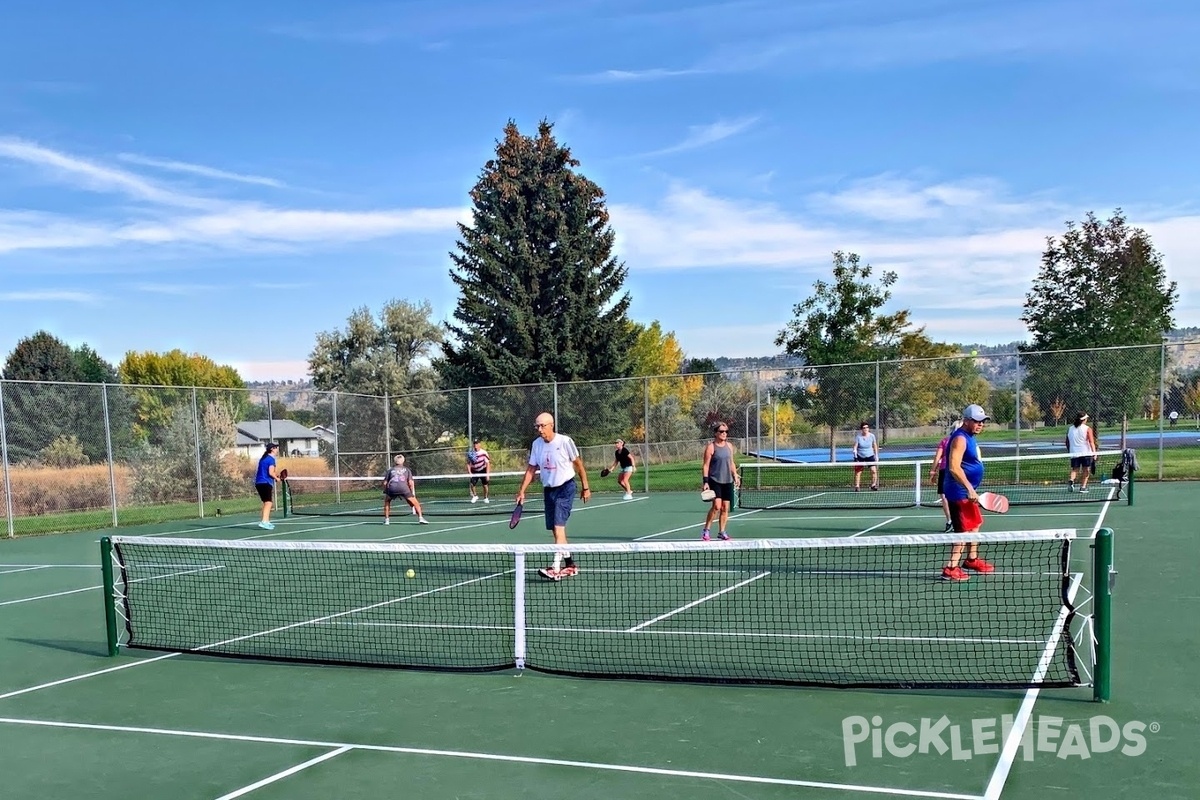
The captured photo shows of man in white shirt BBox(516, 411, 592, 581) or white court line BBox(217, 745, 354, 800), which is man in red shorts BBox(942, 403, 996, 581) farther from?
white court line BBox(217, 745, 354, 800)

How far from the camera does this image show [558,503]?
1124 cm

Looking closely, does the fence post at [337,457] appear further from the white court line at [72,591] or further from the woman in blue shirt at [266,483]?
the white court line at [72,591]

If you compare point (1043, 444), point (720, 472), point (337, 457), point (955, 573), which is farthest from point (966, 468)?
point (337, 457)

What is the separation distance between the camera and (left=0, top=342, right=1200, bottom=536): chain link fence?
22.6m

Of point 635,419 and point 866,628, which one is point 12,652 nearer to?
point 866,628

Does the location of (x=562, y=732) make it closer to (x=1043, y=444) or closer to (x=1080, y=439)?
(x=1080, y=439)

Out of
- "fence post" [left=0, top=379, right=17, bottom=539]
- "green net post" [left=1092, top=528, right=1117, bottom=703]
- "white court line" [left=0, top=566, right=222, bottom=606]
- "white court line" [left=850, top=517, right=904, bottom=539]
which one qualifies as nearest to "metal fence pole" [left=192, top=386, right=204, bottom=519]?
"fence post" [left=0, top=379, right=17, bottom=539]

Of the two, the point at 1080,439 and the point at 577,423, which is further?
the point at 577,423

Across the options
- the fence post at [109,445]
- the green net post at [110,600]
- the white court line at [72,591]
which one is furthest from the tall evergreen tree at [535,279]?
the green net post at [110,600]

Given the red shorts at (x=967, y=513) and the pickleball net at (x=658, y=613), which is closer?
the pickleball net at (x=658, y=613)

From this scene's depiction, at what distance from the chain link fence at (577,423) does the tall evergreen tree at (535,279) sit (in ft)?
17.6

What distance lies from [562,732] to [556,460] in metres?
5.35

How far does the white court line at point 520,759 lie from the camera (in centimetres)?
494

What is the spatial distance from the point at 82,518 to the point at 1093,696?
73.3 ft
